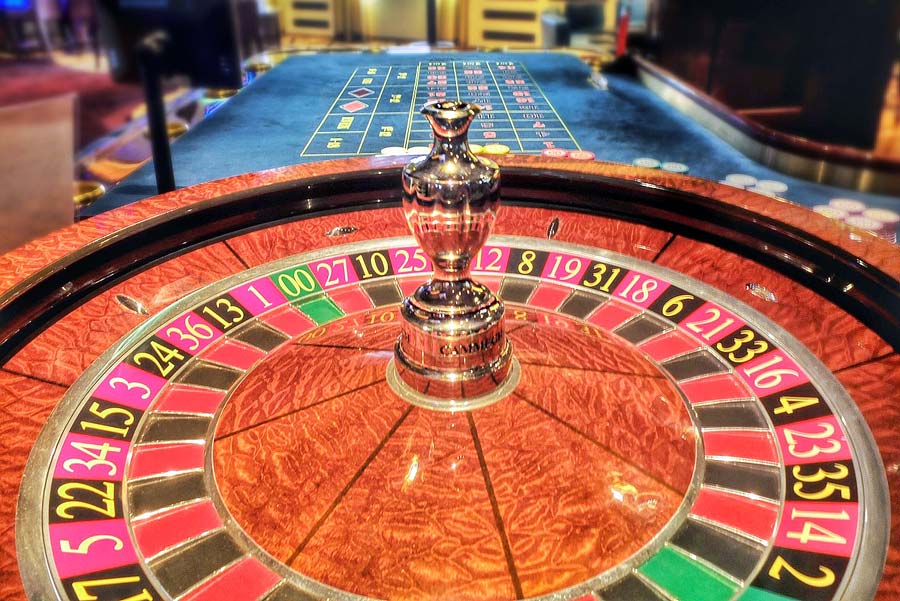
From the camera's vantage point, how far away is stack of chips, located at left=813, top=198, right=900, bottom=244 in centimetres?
259

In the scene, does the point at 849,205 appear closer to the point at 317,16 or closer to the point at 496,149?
the point at 496,149

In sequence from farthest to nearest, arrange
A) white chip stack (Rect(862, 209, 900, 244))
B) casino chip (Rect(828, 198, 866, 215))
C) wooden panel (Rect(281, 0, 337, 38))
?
wooden panel (Rect(281, 0, 337, 38)) → casino chip (Rect(828, 198, 866, 215)) → white chip stack (Rect(862, 209, 900, 244))

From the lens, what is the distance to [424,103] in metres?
3.52

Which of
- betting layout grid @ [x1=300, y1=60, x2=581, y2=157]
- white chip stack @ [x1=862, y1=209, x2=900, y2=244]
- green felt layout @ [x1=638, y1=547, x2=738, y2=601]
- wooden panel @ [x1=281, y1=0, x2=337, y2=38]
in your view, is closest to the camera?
green felt layout @ [x1=638, y1=547, x2=738, y2=601]

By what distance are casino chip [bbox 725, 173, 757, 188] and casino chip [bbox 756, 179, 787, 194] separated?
0.03 m

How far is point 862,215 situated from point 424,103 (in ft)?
6.50

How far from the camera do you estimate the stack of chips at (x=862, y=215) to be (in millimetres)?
2590

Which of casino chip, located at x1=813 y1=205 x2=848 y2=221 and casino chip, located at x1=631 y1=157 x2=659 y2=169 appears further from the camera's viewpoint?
casino chip, located at x1=631 y1=157 x2=659 y2=169

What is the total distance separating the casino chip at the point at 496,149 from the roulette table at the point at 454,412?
2.64 feet

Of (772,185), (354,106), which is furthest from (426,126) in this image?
(772,185)

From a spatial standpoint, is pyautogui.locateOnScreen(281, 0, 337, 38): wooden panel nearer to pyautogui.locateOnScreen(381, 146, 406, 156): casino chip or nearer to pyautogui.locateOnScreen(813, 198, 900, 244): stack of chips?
pyautogui.locateOnScreen(381, 146, 406, 156): casino chip

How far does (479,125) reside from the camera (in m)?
3.23

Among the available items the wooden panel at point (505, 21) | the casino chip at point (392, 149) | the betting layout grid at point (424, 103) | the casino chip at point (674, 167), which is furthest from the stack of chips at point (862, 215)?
the wooden panel at point (505, 21)

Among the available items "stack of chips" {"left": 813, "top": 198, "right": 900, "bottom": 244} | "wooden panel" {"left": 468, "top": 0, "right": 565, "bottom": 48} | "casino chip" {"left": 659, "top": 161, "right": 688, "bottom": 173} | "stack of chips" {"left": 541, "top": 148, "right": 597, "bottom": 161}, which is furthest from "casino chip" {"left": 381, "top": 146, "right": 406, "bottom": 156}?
"wooden panel" {"left": 468, "top": 0, "right": 565, "bottom": 48}
